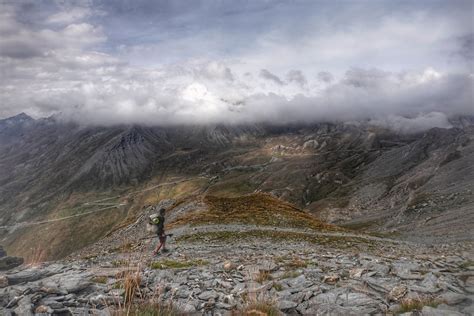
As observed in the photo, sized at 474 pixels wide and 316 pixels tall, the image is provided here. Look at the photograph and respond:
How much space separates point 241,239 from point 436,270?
72.8ft

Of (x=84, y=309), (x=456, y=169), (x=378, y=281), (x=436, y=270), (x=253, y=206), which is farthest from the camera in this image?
(x=456, y=169)

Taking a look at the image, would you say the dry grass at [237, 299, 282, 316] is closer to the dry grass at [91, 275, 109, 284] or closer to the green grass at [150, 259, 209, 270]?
the dry grass at [91, 275, 109, 284]

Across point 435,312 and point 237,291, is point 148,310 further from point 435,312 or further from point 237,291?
point 435,312

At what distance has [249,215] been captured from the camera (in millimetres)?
47438

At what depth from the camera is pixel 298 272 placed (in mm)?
13414

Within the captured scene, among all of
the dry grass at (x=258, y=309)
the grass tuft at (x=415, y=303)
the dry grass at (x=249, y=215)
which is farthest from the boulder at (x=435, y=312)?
the dry grass at (x=249, y=215)

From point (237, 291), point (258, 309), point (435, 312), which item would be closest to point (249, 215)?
point (237, 291)

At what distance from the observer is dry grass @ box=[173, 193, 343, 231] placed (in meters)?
44.2

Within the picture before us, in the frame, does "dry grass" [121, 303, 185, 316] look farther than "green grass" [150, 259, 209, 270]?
No

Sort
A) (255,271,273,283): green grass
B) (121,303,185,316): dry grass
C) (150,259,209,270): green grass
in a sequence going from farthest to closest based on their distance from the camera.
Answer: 1. (150,259,209,270): green grass
2. (255,271,273,283): green grass
3. (121,303,185,316): dry grass

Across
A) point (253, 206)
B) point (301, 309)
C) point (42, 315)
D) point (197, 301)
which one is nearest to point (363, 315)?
point (301, 309)

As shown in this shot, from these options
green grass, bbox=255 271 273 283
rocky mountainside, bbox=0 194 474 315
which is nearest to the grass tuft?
rocky mountainside, bbox=0 194 474 315

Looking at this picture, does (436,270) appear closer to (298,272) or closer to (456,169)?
(298,272)

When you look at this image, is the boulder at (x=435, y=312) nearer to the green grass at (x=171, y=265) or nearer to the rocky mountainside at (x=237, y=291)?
the rocky mountainside at (x=237, y=291)
